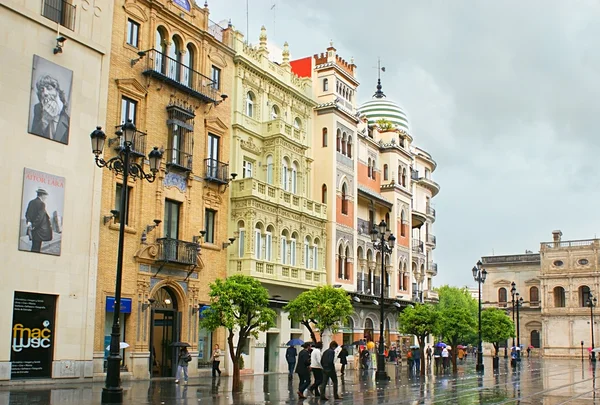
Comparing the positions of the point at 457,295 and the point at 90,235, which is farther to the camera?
the point at 457,295

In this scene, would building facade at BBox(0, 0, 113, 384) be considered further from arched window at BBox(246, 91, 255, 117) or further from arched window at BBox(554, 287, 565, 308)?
arched window at BBox(554, 287, 565, 308)

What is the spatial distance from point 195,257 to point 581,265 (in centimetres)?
6962

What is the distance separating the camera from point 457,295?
88375 millimetres

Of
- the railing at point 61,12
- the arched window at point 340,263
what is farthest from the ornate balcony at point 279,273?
the railing at point 61,12

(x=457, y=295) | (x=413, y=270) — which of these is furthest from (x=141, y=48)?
(x=457, y=295)

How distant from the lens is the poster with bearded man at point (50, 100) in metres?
27.4

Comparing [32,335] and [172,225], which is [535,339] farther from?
[32,335]

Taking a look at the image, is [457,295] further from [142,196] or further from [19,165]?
[19,165]

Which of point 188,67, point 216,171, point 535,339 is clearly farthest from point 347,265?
point 535,339

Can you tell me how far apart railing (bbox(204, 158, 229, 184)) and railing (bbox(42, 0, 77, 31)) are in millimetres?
9675

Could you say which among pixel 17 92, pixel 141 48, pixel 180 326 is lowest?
pixel 180 326

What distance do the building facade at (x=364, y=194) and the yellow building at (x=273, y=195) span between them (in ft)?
5.46

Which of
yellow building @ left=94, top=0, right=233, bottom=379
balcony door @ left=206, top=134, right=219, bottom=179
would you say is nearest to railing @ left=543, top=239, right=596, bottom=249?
yellow building @ left=94, top=0, right=233, bottom=379

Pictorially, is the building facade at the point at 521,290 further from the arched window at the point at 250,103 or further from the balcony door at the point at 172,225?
the balcony door at the point at 172,225
